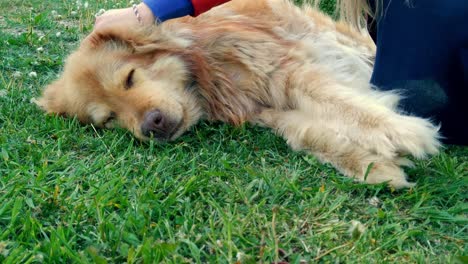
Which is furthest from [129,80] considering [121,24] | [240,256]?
[240,256]

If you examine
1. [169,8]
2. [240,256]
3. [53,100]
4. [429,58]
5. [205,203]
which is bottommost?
[53,100]

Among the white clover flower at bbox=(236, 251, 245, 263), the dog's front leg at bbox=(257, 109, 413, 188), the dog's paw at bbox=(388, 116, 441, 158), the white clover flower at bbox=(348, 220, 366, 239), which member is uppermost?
the white clover flower at bbox=(236, 251, 245, 263)

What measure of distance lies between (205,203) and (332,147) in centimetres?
83

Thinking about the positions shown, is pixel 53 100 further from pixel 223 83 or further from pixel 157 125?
pixel 223 83

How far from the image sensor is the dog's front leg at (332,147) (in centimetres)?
245

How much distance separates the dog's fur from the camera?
299cm

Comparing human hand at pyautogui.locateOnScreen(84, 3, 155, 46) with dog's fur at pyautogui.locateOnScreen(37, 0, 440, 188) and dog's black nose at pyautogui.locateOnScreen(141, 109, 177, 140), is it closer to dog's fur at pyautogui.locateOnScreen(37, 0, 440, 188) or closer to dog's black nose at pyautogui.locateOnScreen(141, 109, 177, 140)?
dog's fur at pyautogui.locateOnScreen(37, 0, 440, 188)

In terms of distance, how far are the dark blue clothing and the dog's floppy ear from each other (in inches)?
74.0

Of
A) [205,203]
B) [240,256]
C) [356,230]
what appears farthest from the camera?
[205,203]

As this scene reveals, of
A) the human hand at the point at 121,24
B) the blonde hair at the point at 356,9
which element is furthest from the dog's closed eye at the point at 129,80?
the blonde hair at the point at 356,9

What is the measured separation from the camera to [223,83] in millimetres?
3332

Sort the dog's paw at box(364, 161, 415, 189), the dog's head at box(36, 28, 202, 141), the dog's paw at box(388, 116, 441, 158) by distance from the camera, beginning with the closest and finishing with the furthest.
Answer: the dog's paw at box(364, 161, 415, 189), the dog's paw at box(388, 116, 441, 158), the dog's head at box(36, 28, 202, 141)

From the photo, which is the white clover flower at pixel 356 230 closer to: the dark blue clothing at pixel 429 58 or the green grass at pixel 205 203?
the green grass at pixel 205 203

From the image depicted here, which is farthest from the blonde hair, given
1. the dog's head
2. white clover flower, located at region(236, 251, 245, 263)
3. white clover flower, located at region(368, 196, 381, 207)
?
white clover flower, located at region(236, 251, 245, 263)
